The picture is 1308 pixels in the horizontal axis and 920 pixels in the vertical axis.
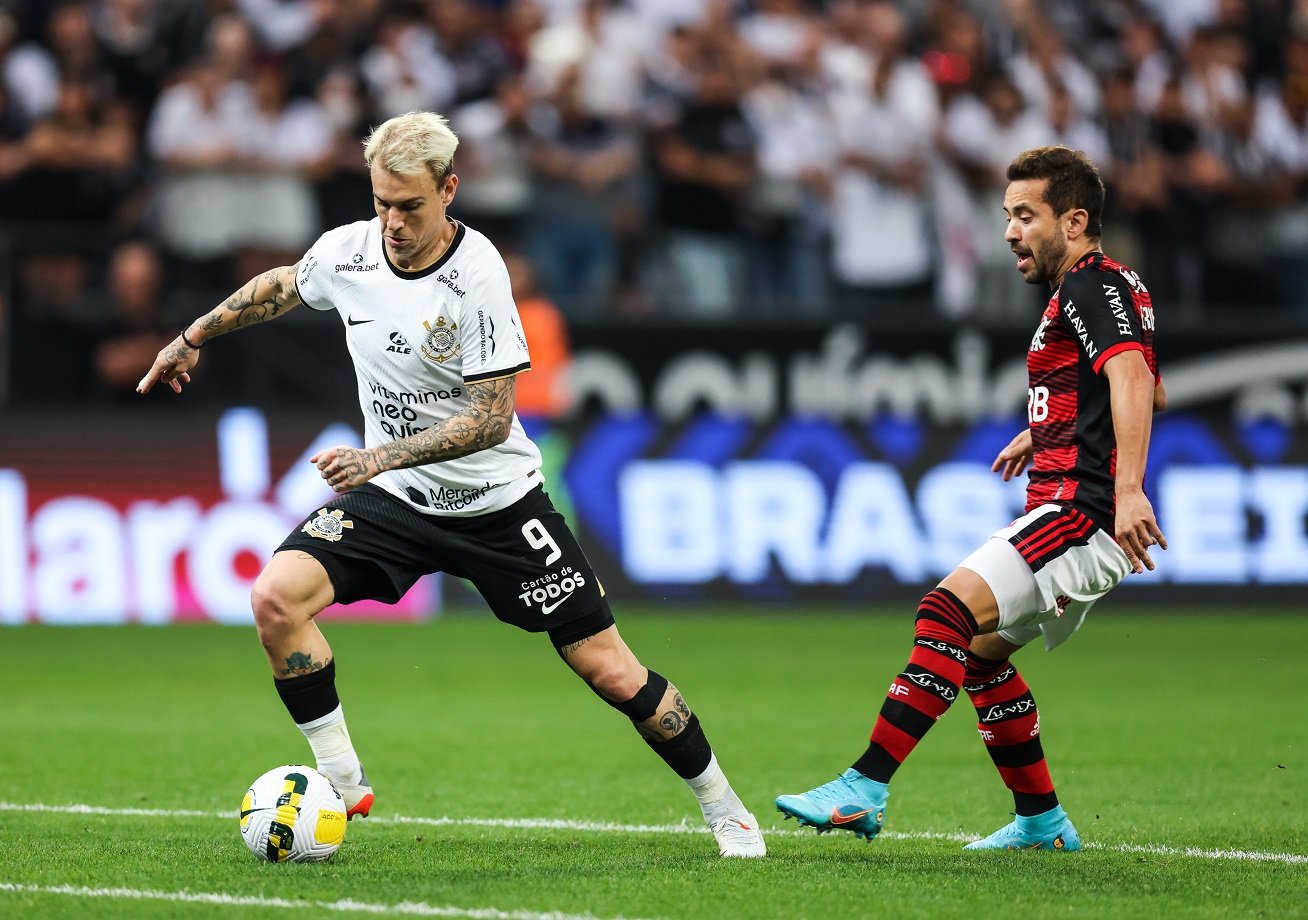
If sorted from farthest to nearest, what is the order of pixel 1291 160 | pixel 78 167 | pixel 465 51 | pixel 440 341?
1. pixel 1291 160
2. pixel 465 51
3. pixel 78 167
4. pixel 440 341

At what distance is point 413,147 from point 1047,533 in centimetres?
247

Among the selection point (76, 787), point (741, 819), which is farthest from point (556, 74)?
point (741, 819)

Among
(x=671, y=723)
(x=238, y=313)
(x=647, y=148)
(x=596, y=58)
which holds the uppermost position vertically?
(x=596, y=58)

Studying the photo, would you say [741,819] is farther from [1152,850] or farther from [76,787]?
[76,787]

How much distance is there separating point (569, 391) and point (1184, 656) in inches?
226

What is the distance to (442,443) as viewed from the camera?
20.5 feet

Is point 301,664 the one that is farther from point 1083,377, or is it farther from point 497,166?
point 497,166

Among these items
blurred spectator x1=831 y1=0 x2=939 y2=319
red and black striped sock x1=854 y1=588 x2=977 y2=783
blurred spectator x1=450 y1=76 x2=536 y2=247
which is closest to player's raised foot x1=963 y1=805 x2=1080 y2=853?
red and black striped sock x1=854 y1=588 x2=977 y2=783

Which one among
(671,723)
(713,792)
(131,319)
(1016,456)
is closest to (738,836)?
(713,792)

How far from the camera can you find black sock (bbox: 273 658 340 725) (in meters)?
6.57

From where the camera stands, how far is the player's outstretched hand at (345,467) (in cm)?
601

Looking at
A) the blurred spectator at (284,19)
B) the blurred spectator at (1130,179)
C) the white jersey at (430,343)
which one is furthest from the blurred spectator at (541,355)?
the white jersey at (430,343)

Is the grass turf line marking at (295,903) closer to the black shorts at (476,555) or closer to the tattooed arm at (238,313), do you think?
the black shorts at (476,555)

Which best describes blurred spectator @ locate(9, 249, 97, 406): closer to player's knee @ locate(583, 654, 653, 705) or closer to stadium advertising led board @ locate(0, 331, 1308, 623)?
stadium advertising led board @ locate(0, 331, 1308, 623)
